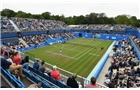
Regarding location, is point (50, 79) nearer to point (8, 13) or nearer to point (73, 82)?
point (73, 82)

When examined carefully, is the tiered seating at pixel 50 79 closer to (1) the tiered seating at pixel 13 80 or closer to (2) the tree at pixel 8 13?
(1) the tiered seating at pixel 13 80

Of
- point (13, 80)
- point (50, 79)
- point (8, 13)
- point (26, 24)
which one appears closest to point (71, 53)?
point (50, 79)

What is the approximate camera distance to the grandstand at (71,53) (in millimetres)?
8231

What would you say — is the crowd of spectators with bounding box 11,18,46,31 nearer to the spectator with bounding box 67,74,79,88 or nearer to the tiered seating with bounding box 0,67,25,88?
the tiered seating with bounding box 0,67,25,88

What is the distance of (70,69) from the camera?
17.5 metres

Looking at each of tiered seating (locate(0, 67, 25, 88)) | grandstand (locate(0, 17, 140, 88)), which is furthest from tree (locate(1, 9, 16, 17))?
tiered seating (locate(0, 67, 25, 88))

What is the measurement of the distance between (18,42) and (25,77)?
86.4 feet

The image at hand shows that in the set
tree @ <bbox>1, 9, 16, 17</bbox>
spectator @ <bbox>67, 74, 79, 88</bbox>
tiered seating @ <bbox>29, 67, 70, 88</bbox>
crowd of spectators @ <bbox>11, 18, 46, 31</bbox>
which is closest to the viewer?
spectator @ <bbox>67, 74, 79, 88</bbox>

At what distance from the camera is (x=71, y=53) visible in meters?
26.3

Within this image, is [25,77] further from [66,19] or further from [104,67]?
[66,19]

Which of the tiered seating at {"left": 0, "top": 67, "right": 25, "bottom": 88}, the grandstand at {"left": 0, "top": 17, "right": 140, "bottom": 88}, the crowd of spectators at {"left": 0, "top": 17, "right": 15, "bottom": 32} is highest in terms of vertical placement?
the crowd of spectators at {"left": 0, "top": 17, "right": 15, "bottom": 32}

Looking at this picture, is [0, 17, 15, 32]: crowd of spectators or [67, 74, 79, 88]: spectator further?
[0, 17, 15, 32]: crowd of spectators

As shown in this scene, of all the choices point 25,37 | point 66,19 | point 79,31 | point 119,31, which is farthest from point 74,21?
point 25,37

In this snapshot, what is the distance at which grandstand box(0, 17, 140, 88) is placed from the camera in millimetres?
8231
